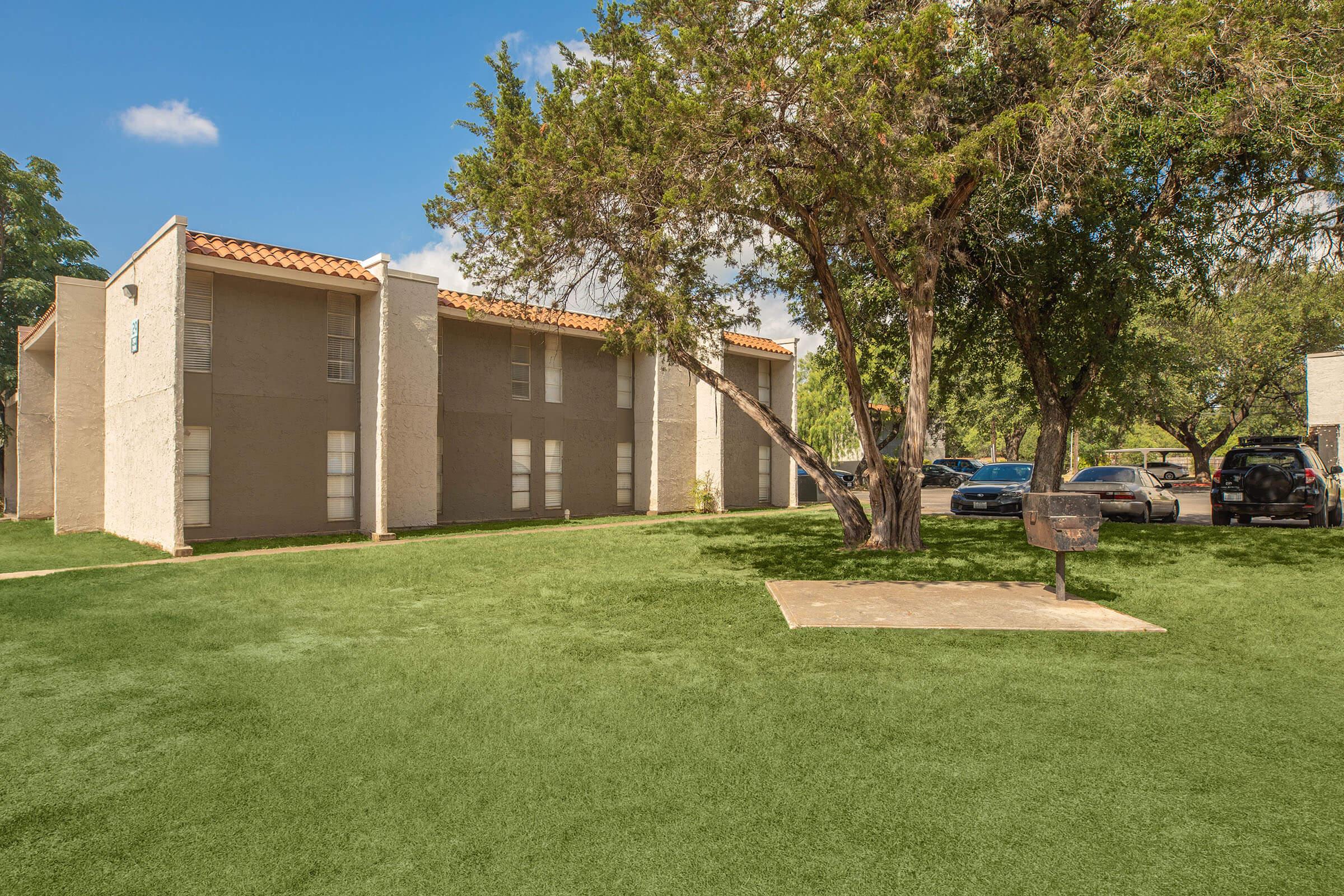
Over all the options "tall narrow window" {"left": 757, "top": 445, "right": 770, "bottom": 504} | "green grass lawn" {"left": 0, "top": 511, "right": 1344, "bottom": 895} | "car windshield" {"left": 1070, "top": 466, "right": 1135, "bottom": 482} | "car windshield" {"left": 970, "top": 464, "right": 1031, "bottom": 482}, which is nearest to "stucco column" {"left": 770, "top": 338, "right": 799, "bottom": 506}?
"tall narrow window" {"left": 757, "top": 445, "right": 770, "bottom": 504}

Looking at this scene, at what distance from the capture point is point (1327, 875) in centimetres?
286

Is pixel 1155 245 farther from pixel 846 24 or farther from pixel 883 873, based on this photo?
pixel 883 873

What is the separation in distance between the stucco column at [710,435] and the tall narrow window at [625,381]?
6.34 ft

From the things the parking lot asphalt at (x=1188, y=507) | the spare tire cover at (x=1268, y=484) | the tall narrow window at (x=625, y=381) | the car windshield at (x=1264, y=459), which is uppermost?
the tall narrow window at (x=625, y=381)

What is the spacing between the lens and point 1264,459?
15773 millimetres

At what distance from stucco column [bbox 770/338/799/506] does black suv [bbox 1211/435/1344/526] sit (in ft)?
38.0

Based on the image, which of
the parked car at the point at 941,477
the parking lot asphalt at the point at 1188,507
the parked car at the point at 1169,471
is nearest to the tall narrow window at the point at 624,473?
the parking lot asphalt at the point at 1188,507

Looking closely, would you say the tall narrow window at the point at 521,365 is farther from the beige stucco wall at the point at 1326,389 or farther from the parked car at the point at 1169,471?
the parked car at the point at 1169,471

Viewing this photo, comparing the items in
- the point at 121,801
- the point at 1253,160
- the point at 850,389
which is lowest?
the point at 121,801

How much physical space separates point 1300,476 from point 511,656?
16000 mm

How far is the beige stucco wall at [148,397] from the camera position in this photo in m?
13.1

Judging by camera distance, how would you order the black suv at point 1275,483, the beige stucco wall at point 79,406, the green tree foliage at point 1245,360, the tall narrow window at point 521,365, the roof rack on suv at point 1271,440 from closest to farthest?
the black suv at point 1275,483 < the roof rack on suv at point 1271,440 < the beige stucco wall at point 79,406 < the tall narrow window at point 521,365 < the green tree foliage at point 1245,360

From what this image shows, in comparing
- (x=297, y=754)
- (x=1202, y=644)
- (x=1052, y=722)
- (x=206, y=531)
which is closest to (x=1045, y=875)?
(x=1052, y=722)

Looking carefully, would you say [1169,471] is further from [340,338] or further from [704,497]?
[340,338]
